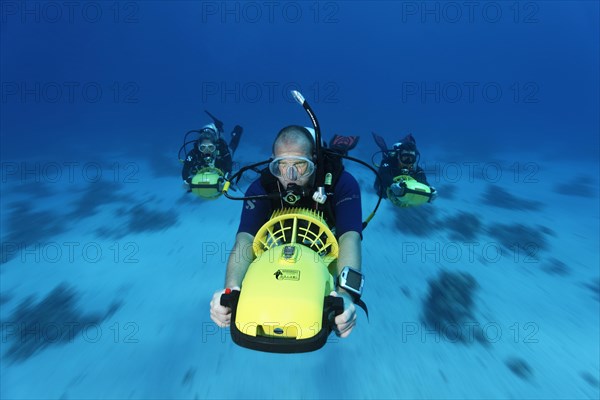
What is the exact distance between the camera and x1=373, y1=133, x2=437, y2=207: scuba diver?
20.1 ft

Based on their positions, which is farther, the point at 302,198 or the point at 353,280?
the point at 302,198

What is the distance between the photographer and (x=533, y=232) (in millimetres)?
7332

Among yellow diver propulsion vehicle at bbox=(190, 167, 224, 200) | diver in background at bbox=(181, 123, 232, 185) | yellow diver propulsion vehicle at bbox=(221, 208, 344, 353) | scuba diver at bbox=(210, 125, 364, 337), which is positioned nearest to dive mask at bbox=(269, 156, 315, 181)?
scuba diver at bbox=(210, 125, 364, 337)

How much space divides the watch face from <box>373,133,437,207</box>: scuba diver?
4.53 m

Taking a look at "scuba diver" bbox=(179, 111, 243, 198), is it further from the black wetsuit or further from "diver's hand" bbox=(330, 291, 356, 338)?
"diver's hand" bbox=(330, 291, 356, 338)

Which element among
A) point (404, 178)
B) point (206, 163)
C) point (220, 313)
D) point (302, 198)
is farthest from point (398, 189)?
point (220, 313)

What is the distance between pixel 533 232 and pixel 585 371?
437cm

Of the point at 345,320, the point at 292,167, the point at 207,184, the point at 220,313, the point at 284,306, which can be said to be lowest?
the point at 207,184

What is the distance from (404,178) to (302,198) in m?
4.42

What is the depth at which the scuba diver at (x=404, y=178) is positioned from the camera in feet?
20.1

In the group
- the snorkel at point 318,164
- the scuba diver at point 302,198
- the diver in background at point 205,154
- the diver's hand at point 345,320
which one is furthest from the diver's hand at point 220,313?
the diver in background at point 205,154

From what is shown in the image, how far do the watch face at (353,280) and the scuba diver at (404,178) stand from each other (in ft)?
14.9

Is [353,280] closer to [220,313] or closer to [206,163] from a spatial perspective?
[220,313]

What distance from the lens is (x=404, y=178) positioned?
21.5ft
